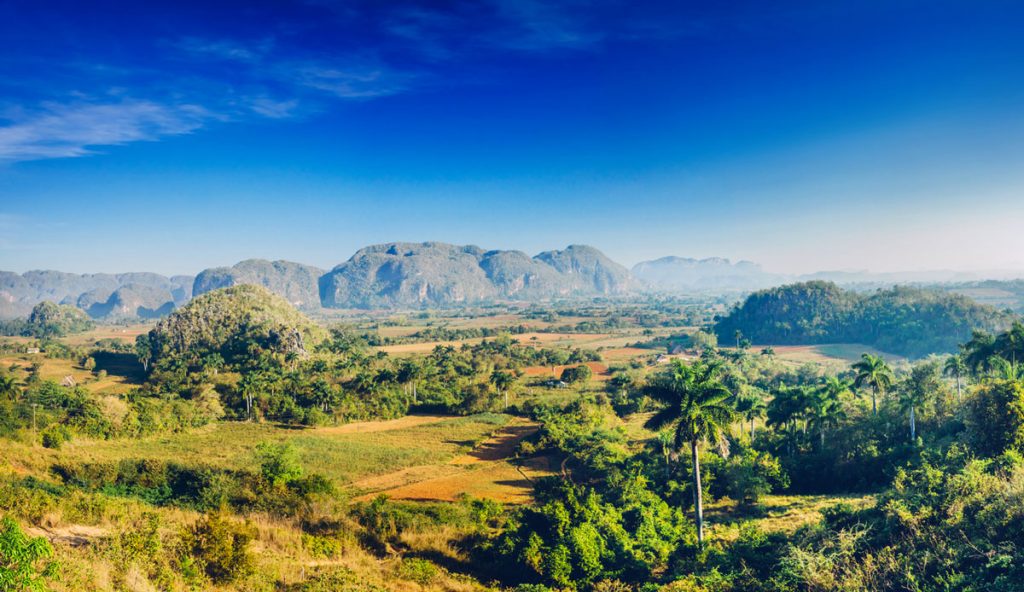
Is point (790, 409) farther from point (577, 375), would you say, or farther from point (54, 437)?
point (54, 437)

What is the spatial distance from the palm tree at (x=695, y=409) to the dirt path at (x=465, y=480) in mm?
12548

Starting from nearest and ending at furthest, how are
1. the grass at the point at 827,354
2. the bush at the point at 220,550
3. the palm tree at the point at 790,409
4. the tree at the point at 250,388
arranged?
the bush at the point at 220,550 < the palm tree at the point at 790,409 < the tree at the point at 250,388 < the grass at the point at 827,354

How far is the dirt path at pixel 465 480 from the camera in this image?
32.2 metres

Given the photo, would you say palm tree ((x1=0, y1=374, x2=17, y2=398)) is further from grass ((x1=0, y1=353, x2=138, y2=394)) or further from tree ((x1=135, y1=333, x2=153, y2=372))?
tree ((x1=135, y1=333, x2=153, y2=372))

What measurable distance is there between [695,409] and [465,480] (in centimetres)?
2043

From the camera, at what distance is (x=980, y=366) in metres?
36.0

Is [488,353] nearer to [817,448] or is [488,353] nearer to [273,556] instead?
[817,448]

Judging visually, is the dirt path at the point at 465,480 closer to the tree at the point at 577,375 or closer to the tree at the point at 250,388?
the tree at the point at 250,388

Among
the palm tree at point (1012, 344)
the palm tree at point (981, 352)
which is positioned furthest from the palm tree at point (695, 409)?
the palm tree at point (1012, 344)

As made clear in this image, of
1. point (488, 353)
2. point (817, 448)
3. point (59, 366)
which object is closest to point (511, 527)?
point (817, 448)

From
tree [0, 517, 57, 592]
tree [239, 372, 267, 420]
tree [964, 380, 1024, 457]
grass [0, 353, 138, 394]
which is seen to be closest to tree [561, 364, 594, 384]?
tree [239, 372, 267, 420]

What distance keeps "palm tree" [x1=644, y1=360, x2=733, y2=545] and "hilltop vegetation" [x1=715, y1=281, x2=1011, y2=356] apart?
82.3m

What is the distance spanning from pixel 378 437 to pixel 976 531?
4416cm

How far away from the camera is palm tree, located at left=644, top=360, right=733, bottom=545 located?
21.6 m
